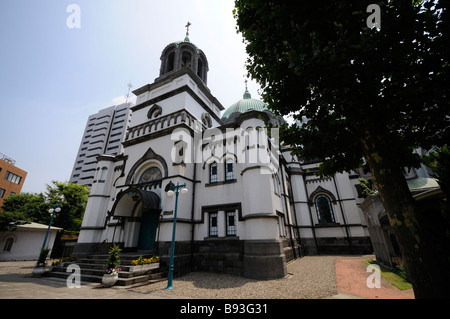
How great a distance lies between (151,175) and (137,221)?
3.93 m

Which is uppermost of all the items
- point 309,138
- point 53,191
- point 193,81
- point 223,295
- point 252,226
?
point 193,81

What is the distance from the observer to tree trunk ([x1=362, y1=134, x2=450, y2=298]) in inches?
127

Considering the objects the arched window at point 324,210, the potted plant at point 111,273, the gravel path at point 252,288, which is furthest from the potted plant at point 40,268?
the arched window at point 324,210

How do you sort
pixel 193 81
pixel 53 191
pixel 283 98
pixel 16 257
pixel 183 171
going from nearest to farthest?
pixel 283 98, pixel 183 171, pixel 193 81, pixel 16 257, pixel 53 191

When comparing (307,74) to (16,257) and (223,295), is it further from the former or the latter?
(16,257)

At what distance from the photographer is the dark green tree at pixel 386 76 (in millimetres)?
3615

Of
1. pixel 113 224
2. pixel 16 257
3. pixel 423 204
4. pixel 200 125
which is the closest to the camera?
pixel 423 204

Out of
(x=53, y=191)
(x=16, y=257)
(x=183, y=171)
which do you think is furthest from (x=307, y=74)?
(x=53, y=191)

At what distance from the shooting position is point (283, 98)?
6.03 metres

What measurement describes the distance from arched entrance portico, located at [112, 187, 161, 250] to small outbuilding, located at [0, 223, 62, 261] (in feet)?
55.1

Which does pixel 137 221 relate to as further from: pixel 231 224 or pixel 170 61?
pixel 170 61

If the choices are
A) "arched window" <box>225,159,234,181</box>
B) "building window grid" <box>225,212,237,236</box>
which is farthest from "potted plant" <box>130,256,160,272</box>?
"arched window" <box>225,159,234,181</box>

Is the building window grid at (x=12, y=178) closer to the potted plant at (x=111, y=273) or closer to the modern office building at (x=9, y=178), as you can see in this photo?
the modern office building at (x=9, y=178)
